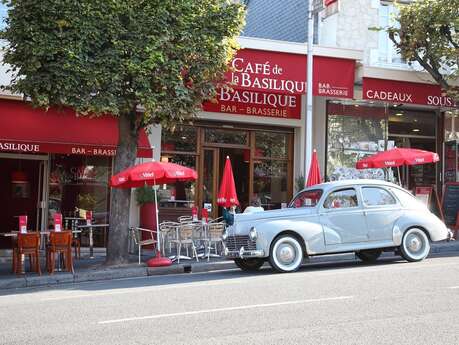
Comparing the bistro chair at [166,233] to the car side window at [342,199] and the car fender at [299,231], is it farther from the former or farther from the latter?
the car side window at [342,199]

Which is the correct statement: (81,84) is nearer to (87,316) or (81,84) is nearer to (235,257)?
(235,257)

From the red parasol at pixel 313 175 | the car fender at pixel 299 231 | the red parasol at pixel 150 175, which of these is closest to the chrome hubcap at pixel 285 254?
the car fender at pixel 299 231

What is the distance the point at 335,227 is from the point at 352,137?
8154 millimetres

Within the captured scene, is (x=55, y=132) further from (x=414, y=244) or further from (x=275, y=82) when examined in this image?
(x=414, y=244)

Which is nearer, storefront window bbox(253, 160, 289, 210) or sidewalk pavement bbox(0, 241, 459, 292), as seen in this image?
sidewalk pavement bbox(0, 241, 459, 292)

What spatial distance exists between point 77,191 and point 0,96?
11.2 feet

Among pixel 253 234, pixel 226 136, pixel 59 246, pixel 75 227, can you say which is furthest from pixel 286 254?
pixel 226 136

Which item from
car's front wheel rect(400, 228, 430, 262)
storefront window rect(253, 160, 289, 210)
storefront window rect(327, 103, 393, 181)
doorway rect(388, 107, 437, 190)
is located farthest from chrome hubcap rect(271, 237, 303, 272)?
doorway rect(388, 107, 437, 190)

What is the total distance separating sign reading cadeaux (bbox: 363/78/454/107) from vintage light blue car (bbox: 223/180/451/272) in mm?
6105

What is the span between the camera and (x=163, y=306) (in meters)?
8.40

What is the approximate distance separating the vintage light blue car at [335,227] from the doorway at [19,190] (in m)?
6.92

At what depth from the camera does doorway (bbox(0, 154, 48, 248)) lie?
1709cm

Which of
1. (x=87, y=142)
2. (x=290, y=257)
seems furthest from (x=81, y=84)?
(x=290, y=257)

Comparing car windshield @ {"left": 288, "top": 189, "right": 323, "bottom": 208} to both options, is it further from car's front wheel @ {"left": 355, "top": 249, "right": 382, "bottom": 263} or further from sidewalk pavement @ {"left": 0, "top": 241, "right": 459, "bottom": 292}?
car's front wheel @ {"left": 355, "top": 249, "right": 382, "bottom": 263}
